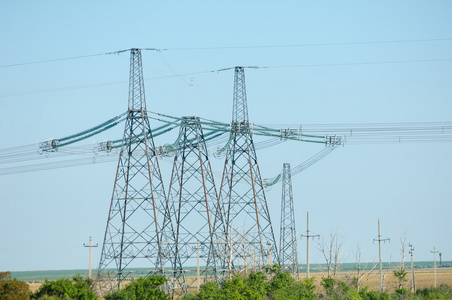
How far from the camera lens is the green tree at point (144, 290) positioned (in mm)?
45031

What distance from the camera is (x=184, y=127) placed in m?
56.6

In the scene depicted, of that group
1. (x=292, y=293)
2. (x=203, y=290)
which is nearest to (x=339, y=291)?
(x=292, y=293)

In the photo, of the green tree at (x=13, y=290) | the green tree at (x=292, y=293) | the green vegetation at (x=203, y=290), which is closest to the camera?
the green tree at (x=13, y=290)

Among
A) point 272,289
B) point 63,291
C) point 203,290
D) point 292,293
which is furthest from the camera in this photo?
point 272,289

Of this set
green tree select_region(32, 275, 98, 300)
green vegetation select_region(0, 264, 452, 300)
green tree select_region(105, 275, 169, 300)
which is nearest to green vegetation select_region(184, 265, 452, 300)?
green vegetation select_region(0, 264, 452, 300)

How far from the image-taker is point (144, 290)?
46500 millimetres

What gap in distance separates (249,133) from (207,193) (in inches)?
227

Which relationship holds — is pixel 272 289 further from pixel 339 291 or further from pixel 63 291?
pixel 63 291

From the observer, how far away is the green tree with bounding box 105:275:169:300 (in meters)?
45.0

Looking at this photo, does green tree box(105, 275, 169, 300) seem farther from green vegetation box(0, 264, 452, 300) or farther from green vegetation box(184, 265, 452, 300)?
green vegetation box(184, 265, 452, 300)

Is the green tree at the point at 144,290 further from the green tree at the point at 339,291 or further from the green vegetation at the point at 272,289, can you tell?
the green tree at the point at 339,291

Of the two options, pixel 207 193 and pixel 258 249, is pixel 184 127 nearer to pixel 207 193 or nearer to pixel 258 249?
pixel 207 193

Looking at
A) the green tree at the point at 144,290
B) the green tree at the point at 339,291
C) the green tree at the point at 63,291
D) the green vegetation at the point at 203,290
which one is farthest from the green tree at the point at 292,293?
the green tree at the point at 63,291

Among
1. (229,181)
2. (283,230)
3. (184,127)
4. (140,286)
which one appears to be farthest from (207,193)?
(283,230)
